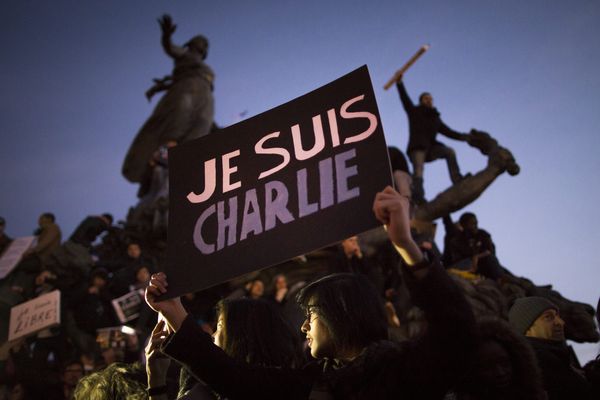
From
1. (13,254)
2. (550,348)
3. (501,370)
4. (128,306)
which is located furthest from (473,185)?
(501,370)

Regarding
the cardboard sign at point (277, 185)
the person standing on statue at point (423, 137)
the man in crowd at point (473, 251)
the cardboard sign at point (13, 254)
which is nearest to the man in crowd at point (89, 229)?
the cardboard sign at point (13, 254)

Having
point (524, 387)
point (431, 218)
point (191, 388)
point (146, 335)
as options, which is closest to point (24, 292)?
point (146, 335)

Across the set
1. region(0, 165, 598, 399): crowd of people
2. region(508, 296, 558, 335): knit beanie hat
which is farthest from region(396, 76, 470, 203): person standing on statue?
region(0, 165, 598, 399): crowd of people

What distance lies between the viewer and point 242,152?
2.39 m

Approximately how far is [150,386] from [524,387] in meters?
1.60

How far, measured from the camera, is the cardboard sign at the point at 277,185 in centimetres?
197

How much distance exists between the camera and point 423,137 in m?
9.67

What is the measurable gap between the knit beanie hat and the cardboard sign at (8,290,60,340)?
499cm

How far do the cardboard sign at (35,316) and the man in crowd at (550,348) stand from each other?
199 inches

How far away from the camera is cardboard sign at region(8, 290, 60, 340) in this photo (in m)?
6.12

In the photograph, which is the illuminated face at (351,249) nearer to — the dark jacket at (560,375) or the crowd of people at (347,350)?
the crowd of people at (347,350)

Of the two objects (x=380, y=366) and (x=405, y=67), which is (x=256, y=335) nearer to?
(x=380, y=366)

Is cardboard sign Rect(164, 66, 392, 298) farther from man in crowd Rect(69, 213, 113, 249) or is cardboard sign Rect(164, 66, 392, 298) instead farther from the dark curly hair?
man in crowd Rect(69, 213, 113, 249)

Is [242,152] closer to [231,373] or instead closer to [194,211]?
[194,211]
